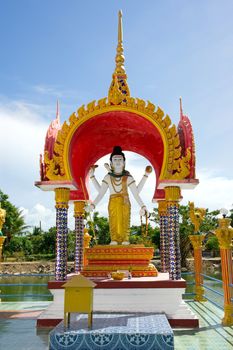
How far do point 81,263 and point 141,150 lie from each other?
392cm

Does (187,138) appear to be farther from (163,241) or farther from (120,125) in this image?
(163,241)

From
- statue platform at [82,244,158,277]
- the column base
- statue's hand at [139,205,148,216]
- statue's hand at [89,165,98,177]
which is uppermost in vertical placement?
statue's hand at [89,165,98,177]

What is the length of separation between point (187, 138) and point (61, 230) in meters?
3.72

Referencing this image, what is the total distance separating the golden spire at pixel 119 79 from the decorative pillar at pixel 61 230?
2.50 m

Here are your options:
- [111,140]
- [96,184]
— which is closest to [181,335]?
[96,184]

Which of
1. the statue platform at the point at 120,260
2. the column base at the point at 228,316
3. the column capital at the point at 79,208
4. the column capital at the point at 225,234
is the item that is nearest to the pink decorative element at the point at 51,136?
the statue platform at the point at 120,260

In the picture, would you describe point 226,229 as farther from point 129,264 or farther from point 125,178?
point 125,178

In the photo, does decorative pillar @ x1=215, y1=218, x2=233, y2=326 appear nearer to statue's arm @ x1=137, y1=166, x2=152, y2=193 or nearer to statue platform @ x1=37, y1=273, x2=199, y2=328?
statue platform @ x1=37, y1=273, x2=199, y2=328

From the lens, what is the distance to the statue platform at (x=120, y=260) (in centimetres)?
872

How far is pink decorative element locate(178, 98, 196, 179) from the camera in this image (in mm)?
8681

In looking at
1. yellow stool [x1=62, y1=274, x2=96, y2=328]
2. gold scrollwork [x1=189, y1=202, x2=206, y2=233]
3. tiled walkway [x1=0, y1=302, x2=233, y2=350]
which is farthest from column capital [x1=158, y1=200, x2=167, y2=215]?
yellow stool [x1=62, y1=274, x2=96, y2=328]

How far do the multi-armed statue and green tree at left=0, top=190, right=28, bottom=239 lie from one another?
3257 centimetres

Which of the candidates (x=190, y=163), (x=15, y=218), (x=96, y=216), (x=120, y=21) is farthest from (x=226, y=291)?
(x=15, y=218)

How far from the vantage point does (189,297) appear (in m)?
12.4
